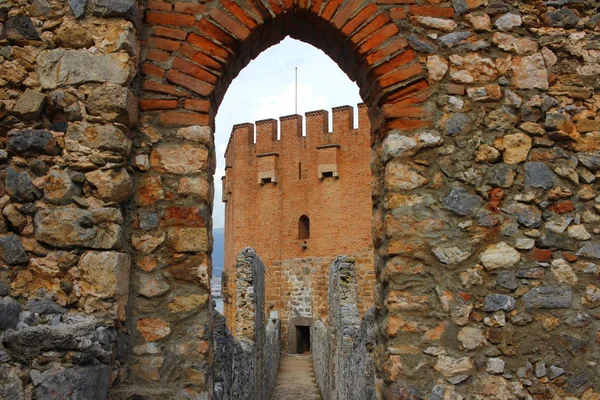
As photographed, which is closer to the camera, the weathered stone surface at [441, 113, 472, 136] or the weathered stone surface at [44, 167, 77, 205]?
the weathered stone surface at [44, 167, 77, 205]

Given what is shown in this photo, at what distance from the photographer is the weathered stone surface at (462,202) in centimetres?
317

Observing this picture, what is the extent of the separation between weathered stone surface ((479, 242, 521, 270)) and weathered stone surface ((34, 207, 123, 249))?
199cm

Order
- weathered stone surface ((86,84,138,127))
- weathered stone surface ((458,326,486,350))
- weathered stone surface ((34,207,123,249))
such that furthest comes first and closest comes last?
weathered stone surface ((458,326,486,350)), weathered stone surface ((86,84,138,127)), weathered stone surface ((34,207,123,249))

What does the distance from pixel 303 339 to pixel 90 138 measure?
1726cm

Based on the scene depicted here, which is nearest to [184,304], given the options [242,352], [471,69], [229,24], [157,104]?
[157,104]

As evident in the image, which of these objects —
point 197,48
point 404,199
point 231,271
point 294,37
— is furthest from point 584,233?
point 231,271

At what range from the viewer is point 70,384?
8.05ft

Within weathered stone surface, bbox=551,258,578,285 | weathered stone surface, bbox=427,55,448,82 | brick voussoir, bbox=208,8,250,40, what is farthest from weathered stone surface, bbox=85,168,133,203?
weathered stone surface, bbox=551,258,578,285

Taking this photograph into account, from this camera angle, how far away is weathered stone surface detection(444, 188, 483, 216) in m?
3.17

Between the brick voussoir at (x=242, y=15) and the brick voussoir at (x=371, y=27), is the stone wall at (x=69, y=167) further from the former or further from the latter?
the brick voussoir at (x=371, y=27)

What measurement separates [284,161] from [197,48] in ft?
56.5

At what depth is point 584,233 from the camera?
3148 mm

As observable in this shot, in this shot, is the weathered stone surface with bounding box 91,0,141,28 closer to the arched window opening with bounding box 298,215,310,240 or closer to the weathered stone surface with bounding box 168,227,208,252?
the weathered stone surface with bounding box 168,227,208,252

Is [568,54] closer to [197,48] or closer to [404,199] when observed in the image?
[404,199]
